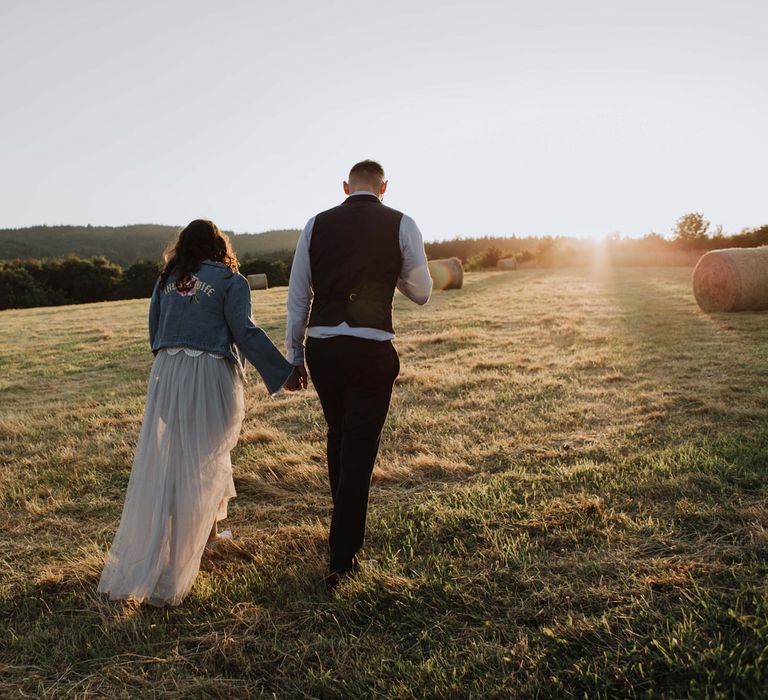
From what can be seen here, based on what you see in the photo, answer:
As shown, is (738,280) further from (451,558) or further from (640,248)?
(640,248)

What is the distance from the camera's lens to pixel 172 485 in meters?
3.47

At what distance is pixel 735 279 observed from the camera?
1420cm

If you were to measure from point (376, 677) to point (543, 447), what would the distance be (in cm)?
343

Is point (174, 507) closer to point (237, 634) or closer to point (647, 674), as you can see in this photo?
point (237, 634)

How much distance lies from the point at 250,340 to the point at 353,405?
2.72 feet

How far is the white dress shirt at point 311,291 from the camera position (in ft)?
10.9

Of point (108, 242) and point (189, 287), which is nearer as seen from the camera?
point (189, 287)

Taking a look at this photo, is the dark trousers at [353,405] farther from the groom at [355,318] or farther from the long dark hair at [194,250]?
the long dark hair at [194,250]

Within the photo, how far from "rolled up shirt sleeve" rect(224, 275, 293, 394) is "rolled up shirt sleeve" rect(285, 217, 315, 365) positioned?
10 cm

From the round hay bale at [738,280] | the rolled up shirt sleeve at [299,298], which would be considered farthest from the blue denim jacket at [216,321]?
the round hay bale at [738,280]

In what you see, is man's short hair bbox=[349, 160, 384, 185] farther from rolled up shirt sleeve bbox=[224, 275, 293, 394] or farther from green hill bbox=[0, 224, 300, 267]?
green hill bbox=[0, 224, 300, 267]

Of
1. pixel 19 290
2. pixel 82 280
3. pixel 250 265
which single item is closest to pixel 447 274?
pixel 250 265

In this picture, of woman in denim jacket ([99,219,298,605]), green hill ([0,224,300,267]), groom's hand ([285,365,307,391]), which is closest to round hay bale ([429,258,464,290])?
groom's hand ([285,365,307,391])

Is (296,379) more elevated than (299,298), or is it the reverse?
(299,298)
